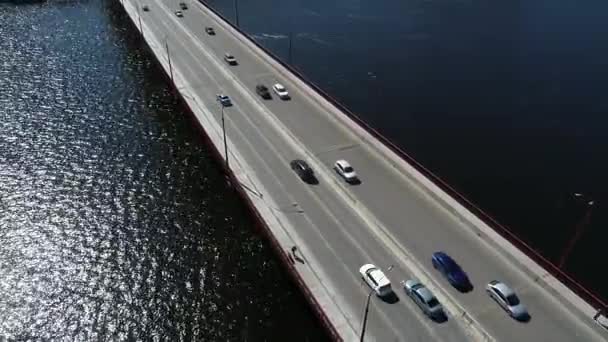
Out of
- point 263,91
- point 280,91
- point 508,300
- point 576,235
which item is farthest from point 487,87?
point 508,300

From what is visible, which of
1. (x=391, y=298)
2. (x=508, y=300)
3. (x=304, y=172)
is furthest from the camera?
(x=304, y=172)

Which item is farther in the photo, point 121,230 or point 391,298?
point 121,230

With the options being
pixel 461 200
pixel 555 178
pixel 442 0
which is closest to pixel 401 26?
pixel 442 0

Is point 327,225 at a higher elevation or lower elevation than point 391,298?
higher

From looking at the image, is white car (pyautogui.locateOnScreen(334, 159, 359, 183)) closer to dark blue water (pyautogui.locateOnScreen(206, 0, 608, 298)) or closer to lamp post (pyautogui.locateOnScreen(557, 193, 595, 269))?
dark blue water (pyautogui.locateOnScreen(206, 0, 608, 298))

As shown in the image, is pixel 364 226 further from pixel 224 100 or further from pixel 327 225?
pixel 224 100

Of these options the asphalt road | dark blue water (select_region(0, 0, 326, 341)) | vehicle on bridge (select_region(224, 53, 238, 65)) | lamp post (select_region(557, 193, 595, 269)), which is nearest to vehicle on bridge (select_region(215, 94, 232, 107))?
the asphalt road
